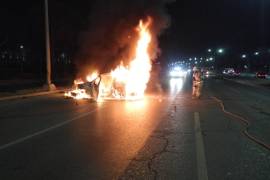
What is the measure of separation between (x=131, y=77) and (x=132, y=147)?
1536cm

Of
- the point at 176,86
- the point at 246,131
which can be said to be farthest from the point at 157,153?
the point at 176,86

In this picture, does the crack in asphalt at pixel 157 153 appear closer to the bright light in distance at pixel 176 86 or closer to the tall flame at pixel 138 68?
the tall flame at pixel 138 68

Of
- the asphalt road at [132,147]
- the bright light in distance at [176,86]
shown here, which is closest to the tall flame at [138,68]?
the bright light in distance at [176,86]

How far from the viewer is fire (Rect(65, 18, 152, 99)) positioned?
21.9 metres

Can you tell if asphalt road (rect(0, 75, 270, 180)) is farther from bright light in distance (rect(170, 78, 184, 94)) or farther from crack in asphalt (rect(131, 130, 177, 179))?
bright light in distance (rect(170, 78, 184, 94))

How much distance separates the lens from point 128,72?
23.8m

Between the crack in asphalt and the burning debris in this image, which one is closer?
the crack in asphalt

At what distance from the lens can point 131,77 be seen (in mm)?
23672

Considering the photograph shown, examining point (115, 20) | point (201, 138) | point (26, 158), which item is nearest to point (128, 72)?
point (115, 20)

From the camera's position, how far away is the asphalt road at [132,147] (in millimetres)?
6453

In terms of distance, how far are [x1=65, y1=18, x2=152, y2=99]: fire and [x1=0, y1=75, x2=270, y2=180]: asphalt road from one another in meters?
7.97

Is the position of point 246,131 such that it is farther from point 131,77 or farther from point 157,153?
point 131,77

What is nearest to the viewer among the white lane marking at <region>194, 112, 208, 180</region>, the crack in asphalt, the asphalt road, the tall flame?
the white lane marking at <region>194, 112, 208, 180</region>

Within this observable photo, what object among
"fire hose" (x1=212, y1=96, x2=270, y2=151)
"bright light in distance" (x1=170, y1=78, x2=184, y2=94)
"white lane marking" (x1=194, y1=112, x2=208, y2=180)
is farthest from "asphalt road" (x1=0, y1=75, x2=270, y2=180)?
"bright light in distance" (x1=170, y1=78, x2=184, y2=94)
